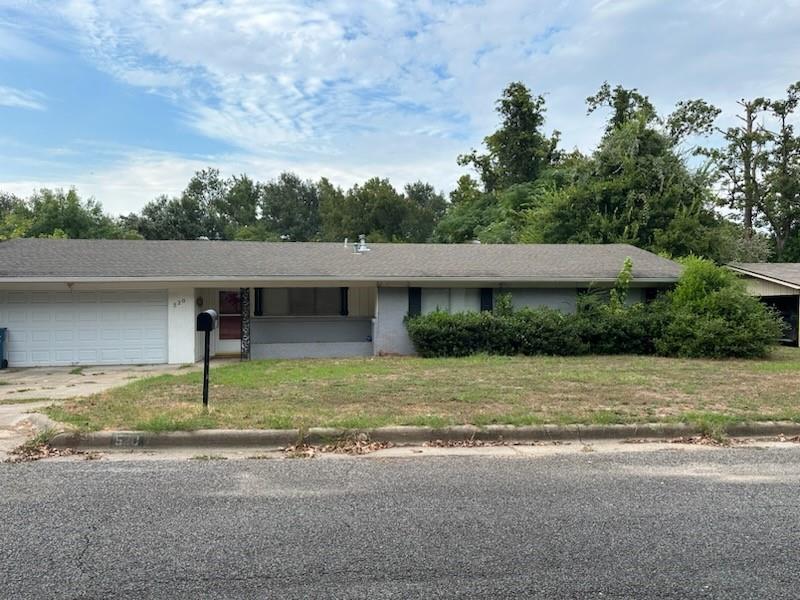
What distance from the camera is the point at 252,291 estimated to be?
51.1 feet

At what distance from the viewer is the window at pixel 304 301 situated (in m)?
15.8

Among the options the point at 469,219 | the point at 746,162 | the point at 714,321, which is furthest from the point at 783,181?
the point at 714,321

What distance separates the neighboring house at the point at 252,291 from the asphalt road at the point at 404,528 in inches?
363

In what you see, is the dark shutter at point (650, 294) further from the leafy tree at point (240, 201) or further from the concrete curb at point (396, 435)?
the leafy tree at point (240, 201)

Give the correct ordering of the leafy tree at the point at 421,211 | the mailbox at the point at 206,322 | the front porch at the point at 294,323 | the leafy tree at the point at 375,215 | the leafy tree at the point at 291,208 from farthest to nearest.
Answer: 1. the leafy tree at the point at 291,208
2. the leafy tree at the point at 421,211
3. the leafy tree at the point at 375,215
4. the front porch at the point at 294,323
5. the mailbox at the point at 206,322

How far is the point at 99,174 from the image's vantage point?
31.3 metres

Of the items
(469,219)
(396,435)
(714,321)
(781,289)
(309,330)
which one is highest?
(469,219)

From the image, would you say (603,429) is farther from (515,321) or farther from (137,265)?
(137,265)

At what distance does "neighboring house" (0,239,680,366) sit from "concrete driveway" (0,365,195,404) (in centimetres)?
103

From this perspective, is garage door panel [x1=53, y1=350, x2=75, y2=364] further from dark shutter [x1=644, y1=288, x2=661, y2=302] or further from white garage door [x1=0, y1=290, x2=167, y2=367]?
dark shutter [x1=644, y1=288, x2=661, y2=302]

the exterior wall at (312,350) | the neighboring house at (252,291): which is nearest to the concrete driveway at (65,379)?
the neighboring house at (252,291)

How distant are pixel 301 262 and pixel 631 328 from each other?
8.77m

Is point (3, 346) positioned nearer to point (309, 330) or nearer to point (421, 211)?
point (309, 330)

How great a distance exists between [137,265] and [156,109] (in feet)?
22.4
